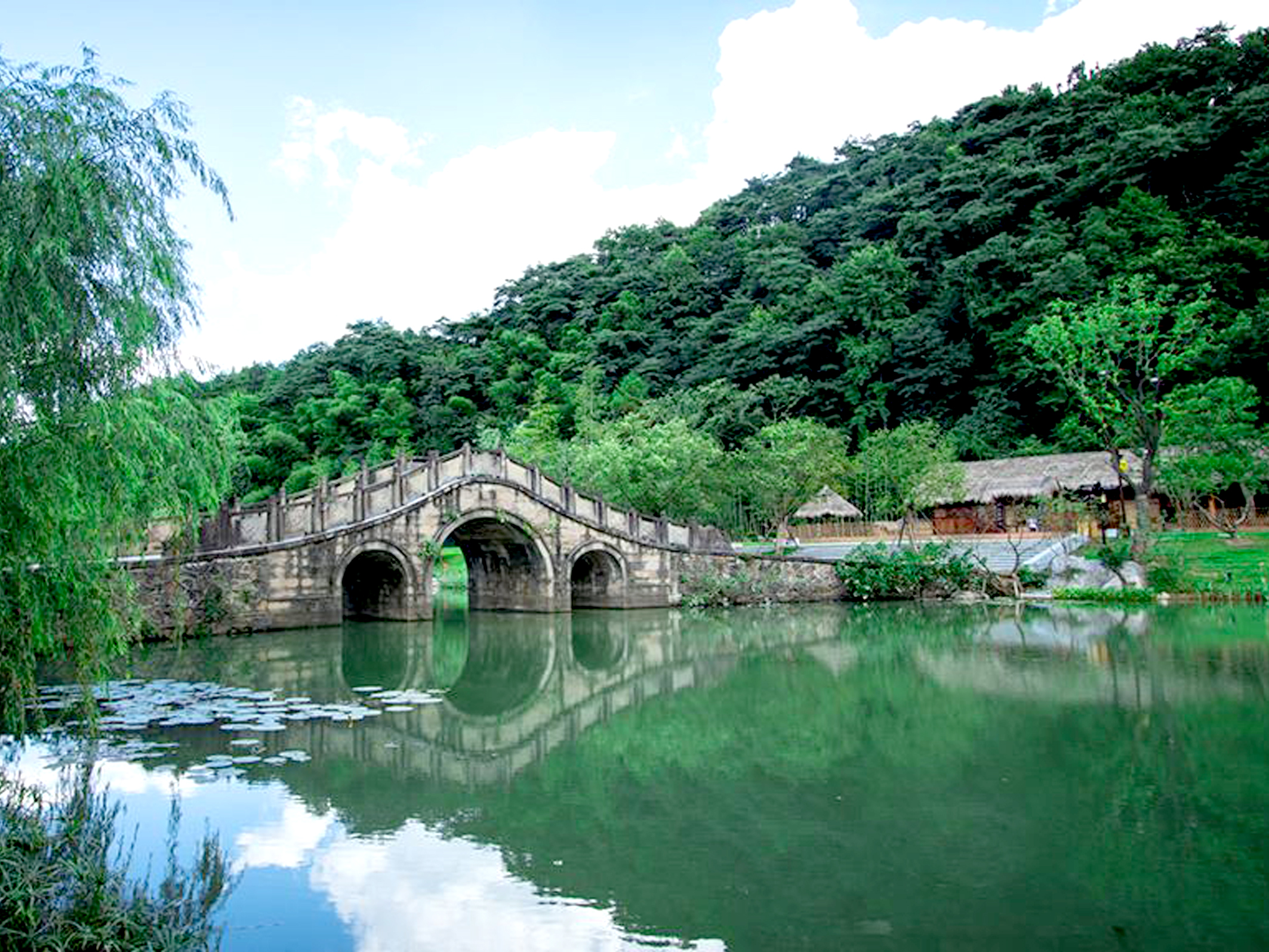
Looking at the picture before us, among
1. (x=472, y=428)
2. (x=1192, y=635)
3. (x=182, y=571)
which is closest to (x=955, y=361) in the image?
(x=472, y=428)

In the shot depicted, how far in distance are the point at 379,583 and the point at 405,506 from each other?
9.04 feet

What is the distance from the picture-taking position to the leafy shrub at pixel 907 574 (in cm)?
2516

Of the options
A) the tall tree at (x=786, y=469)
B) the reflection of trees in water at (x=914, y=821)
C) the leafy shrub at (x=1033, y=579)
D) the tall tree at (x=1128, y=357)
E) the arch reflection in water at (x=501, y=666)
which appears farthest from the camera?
the tall tree at (x=786, y=469)

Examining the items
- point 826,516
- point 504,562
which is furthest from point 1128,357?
point 504,562

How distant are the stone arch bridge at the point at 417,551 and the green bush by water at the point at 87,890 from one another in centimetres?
836

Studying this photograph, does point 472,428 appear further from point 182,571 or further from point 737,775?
point 737,775

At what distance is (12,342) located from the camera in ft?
16.8

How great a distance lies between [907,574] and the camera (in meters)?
25.2

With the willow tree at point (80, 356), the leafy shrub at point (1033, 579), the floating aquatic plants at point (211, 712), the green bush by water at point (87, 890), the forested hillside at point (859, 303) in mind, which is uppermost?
the forested hillside at point (859, 303)

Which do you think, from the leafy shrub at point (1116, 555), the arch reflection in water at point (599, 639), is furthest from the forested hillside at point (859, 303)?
the leafy shrub at point (1116, 555)

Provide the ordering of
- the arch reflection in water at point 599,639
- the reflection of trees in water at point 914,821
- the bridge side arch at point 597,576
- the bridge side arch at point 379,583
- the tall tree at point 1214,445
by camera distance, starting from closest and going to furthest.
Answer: the reflection of trees in water at point 914,821 < the arch reflection in water at point 599,639 < the bridge side arch at point 379,583 < the bridge side arch at point 597,576 < the tall tree at point 1214,445

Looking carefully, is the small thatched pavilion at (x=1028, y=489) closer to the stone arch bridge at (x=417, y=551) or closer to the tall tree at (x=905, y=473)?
the tall tree at (x=905, y=473)

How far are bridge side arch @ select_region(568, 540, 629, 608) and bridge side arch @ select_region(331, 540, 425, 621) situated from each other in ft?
13.2

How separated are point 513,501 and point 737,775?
1560 centimetres
